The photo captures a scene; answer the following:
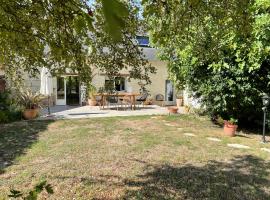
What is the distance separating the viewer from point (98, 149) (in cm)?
880

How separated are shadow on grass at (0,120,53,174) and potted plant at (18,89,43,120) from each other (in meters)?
1.32

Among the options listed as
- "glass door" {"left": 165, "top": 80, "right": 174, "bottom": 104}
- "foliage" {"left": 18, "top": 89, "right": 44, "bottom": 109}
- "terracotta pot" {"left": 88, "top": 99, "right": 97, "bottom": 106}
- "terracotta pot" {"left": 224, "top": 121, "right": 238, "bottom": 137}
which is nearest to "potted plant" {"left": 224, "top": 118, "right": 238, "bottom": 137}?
"terracotta pot" {"left": 224, "top": 121, "right": 238, "bottom": 137}

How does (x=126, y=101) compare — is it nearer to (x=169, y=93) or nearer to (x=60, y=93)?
(x=60, y=93)

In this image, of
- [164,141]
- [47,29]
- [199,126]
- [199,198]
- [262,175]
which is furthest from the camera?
[199,126]

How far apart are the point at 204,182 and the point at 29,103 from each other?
39.9 feet

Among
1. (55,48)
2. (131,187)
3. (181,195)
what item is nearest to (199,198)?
(181,195)

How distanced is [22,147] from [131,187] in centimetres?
472

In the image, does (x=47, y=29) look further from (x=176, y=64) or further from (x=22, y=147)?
(x=176, y=64)

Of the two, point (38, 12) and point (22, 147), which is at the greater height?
point (38, 12)

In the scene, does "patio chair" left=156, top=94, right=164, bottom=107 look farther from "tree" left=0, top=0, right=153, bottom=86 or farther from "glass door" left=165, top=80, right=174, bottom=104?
"tree" left=0, top=0, right=153, bottom=86

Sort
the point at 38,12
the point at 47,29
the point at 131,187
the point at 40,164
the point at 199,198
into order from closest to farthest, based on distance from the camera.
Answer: the point at 38,12 → the point at 47,29 → the point at 199,198 → the point at 131,187 → the point at 40,164

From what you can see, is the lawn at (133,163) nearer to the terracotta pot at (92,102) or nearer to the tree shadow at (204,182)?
the tree shadow at (204,182)

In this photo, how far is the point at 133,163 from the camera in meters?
7.34

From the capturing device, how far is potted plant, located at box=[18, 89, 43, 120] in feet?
51.2
